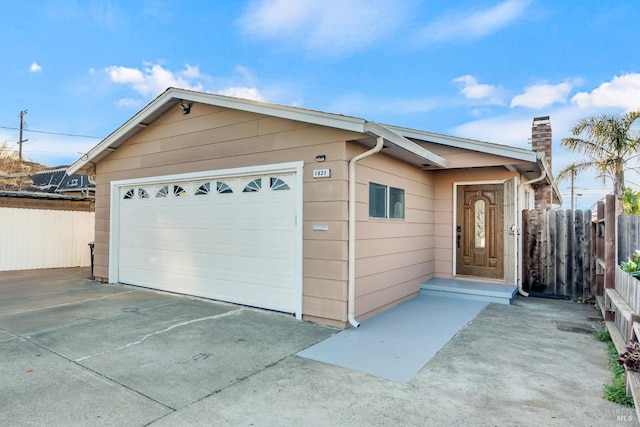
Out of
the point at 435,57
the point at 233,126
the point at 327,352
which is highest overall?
the point at 435,57

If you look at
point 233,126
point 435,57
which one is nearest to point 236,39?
point 435,57

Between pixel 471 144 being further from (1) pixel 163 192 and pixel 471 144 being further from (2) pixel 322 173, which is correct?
(1) pixel 163 192

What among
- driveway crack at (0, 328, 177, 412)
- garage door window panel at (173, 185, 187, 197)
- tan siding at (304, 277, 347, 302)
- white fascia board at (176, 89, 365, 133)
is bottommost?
driveway crack at (0, 328, 177, 412)

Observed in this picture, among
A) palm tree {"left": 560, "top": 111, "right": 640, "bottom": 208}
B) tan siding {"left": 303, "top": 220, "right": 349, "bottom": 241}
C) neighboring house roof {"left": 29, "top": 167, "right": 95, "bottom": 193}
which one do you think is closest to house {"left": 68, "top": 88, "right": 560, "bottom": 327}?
tan siding {"left": 303, "top": 220, "right": 349, "bottom": 241}

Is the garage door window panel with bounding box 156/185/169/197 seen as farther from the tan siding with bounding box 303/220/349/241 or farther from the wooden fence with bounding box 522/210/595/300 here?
the wooden fence with bounding box 522/210/595/300

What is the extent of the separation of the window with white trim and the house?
0.03 m

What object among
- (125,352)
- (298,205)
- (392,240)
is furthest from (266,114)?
(125,352)

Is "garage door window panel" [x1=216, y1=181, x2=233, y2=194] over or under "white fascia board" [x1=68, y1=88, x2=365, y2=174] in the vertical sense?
under

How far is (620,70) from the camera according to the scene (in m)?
14.1

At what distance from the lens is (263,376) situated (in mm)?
3176

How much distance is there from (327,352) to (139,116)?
5.67 metres

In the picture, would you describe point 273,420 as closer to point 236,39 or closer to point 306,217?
point 306,217

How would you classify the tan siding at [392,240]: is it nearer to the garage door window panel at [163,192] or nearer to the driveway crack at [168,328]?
the driveway crack at [168,328]

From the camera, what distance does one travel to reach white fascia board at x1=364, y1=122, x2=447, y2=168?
4.30 metres
